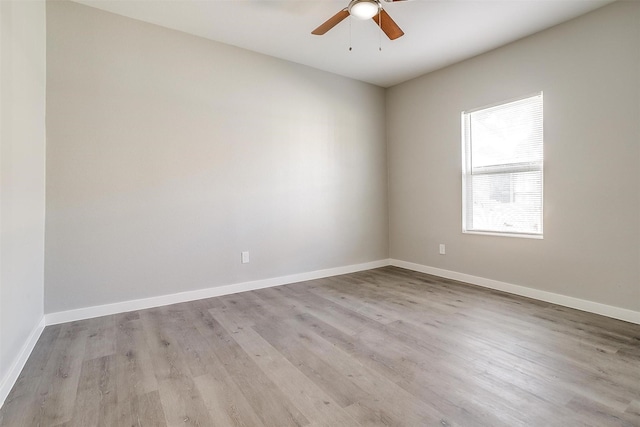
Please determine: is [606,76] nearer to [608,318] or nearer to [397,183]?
[608,318]

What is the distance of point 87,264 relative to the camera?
2666 mm

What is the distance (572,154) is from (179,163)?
3765 mm

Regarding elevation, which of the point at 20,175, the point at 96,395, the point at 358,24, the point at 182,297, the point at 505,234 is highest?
the point at 358,24

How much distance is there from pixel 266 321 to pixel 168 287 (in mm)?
1146

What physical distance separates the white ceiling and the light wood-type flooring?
2.67m

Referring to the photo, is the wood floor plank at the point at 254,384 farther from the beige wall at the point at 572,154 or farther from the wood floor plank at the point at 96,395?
the beige wall at the point at 572,154

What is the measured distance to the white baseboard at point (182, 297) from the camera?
2.61m

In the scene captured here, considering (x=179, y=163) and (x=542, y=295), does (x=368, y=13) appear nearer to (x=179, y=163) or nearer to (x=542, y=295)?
(x=179, y=163)

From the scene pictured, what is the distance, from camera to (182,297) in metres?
3.10

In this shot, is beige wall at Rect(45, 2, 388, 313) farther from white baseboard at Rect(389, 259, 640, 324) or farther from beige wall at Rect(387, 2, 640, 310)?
beige wall at Rect(387, 2, 640, 310)

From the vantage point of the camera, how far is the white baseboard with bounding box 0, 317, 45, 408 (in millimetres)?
1581

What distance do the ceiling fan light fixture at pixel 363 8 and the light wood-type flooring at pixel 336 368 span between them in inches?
92.5

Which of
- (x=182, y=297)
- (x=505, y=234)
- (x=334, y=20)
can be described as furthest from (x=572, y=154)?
(x=182, y=297)

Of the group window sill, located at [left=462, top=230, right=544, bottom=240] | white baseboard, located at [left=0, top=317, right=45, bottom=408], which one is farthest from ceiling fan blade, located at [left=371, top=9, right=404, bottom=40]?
white baseboard, located at [left=0, top=317, right=45, bottom=408]
